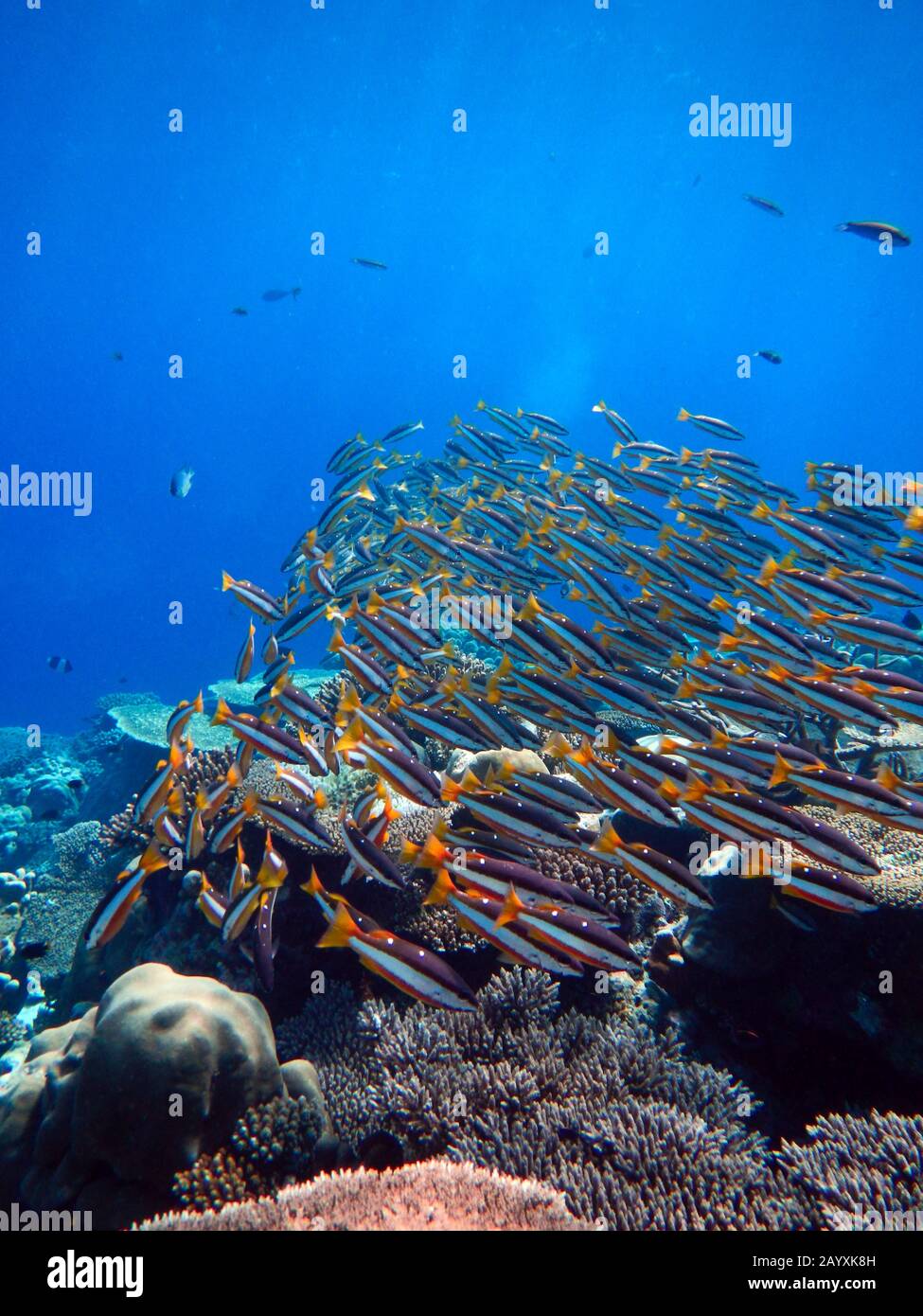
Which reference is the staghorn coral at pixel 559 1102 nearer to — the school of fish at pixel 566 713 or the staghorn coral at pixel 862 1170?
the staghorn coral at pixel 862 1170

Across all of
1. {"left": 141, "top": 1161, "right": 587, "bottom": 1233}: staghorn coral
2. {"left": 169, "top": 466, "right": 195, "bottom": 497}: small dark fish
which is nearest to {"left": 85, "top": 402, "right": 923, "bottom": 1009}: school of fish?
{"left": 141, "top": 1161, "right": 587, "bottom": 1233}: staghorn coral

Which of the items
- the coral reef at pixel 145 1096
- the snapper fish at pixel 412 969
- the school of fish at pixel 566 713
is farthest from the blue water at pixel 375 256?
the snapper fish at pixel 412 969

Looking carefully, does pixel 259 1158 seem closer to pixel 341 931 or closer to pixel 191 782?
pixel 341 931

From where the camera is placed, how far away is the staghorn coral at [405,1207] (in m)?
2.51

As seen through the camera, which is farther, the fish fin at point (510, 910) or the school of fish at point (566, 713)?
the school of fish at point (566, 713)

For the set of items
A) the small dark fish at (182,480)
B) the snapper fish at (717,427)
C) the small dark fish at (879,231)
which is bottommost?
the snapper fish at (717,427)

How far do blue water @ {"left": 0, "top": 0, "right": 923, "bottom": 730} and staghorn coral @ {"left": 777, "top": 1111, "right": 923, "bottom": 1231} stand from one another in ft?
106

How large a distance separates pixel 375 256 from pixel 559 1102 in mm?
77131

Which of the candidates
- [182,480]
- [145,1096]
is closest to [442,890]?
[145,1096]

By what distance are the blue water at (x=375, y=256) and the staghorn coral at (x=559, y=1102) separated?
30450 millimetres

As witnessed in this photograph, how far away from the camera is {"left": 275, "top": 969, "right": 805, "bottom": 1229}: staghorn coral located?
10.2ft

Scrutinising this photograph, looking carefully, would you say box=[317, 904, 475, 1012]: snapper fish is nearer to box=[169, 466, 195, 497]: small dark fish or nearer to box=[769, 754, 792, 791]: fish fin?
box=[769, 754, 792, 791]: fish fin

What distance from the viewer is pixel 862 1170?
319 cm
